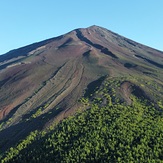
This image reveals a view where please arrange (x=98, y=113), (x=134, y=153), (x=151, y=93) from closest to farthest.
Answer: (x=134, y=153)
(x=98, y=113)
(x=151, y=93)

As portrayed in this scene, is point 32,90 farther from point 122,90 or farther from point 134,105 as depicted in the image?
point 134,105

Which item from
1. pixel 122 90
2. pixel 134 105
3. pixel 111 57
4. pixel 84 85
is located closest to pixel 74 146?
pixel 134 105

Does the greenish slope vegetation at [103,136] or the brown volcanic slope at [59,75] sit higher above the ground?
the brown volcanic slope at [59,75]

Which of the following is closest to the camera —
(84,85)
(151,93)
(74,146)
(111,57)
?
(74,146)

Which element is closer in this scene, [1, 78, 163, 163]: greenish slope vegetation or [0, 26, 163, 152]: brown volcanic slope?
[1, 78, 163, 163]: greenish slope vegetation

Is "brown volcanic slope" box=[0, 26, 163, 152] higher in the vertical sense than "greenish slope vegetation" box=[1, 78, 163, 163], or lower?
higher
